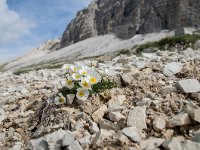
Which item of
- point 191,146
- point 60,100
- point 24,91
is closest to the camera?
point 191,146

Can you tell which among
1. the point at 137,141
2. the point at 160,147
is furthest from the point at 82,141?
the point at 160,147

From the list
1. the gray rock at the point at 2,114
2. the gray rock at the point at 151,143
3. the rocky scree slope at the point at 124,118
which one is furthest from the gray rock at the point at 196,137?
the gray rock at the point at 2,114

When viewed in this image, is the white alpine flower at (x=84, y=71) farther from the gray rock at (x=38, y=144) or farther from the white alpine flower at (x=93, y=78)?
the gray rock at (x=38, y=144)

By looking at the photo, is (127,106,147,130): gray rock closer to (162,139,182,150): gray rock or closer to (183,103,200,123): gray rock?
(183,103,200,123): gray rock

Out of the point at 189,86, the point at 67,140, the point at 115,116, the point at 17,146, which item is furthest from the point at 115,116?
the point at 17,146

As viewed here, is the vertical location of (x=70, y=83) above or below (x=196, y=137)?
above

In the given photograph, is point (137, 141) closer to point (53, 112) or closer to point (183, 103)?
point (183, 103)

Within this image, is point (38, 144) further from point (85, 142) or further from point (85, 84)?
point (85, 84)

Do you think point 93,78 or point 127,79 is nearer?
point 93,78
